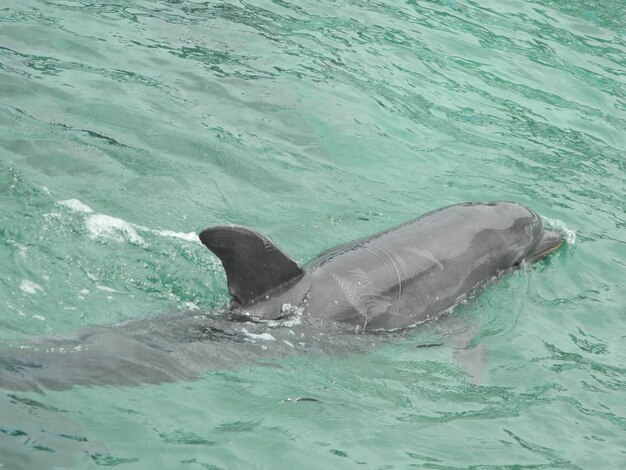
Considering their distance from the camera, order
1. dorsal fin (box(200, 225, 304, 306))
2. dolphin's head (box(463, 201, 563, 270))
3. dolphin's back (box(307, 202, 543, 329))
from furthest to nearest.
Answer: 1. dolphin's head (box(463, 201, 563, 270))
2. dolphin's back (box(307, 202, 543, 329))
3. dorsal fin (box(200, 225, 304, 306))

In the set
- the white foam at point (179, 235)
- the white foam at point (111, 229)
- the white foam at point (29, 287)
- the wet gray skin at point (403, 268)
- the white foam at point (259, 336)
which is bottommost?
the white foam at point (29, 287)

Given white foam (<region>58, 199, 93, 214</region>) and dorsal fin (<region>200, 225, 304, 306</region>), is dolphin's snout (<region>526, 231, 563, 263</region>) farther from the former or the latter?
white foam (<region>58, 199, 93, 214</region>)

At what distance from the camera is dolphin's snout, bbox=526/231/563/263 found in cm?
957

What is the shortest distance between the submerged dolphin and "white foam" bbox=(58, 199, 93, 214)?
1950mm

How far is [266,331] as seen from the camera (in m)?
7.34

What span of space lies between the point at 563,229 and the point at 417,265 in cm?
265


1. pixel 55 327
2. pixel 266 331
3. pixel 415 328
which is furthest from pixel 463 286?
pixel 55 327

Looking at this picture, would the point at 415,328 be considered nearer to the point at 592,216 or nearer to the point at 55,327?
the point at 55,327

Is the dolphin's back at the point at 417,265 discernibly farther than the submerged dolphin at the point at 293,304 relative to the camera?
Yes

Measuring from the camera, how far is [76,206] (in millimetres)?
8734

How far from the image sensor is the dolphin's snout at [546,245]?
9570mm

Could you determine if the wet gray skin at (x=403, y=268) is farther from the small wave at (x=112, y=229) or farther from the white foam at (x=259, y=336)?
the small wave at (x=112, y=229)

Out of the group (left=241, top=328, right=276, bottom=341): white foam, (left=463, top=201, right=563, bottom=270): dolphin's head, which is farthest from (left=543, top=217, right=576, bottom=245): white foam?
(left=241, top=328, right=276, bottom=341): white foam

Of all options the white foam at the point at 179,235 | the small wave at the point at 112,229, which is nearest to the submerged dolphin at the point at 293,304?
the white foam at the point at 179,235
